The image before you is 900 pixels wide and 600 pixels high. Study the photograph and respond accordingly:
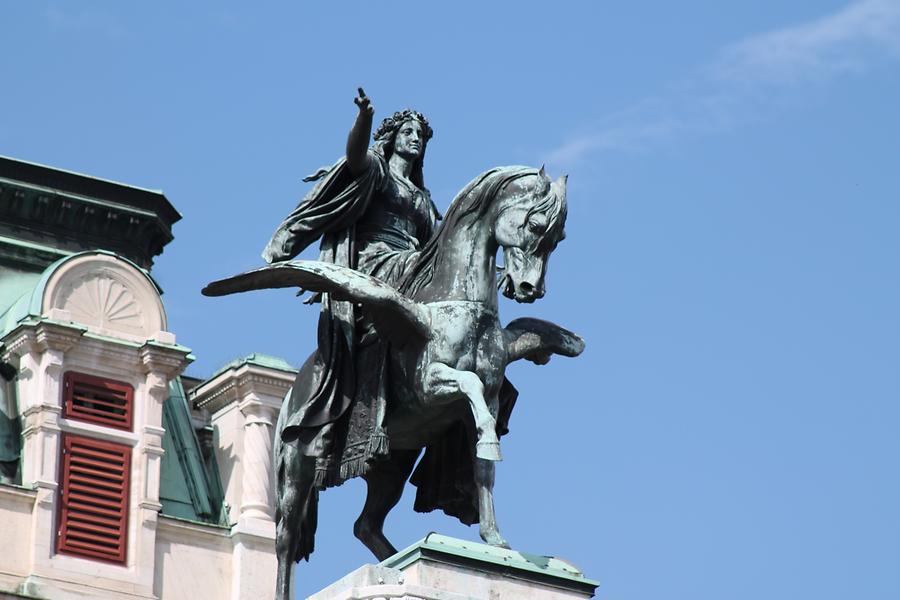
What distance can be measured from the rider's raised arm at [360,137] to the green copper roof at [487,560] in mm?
4009

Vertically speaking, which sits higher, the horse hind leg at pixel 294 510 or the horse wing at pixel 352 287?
the horse wing at pixel 352 287

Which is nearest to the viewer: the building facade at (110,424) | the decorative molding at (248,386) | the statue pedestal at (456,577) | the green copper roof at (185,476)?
the statue pedestal at (456,577)

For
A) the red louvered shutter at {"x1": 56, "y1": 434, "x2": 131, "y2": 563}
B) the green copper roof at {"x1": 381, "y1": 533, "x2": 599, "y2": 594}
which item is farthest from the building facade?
the green copper roof at {"x1": 381, "y1": 533, "x2": 599, "y2": 594}

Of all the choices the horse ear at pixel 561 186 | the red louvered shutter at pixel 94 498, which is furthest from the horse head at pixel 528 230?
the red louvered shutter at pixel 94 498

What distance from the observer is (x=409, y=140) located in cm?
3628

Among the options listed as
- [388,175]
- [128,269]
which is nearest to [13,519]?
[128,269]

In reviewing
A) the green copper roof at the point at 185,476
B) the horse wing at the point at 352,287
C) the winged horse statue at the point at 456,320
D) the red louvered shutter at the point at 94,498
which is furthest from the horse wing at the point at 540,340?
the green copper roof at the point at 185,476

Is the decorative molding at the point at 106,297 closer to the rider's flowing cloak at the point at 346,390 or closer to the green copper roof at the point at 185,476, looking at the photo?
the green copper roof at the point at 185,476

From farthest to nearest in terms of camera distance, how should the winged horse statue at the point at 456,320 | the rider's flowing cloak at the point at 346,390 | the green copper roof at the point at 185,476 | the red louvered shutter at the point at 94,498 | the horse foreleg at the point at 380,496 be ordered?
the green copper roof at the point at 185,476, the red louvered shutter at the point at 94,498, the horse foreleg at the point at 380,496, the rider's flowing cloak at the point at 346,390, the winged horse statue at the point at 456,320

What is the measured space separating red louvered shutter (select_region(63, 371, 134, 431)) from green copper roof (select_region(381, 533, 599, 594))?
26706 mm

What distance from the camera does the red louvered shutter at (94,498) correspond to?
59.0 m

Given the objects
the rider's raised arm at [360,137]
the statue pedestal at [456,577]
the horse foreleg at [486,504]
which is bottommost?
the statue pedestal at [456,577]

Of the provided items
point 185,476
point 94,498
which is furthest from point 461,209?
point 185,476

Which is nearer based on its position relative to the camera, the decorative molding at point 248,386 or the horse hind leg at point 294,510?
the horse hind leg at point 294,510
